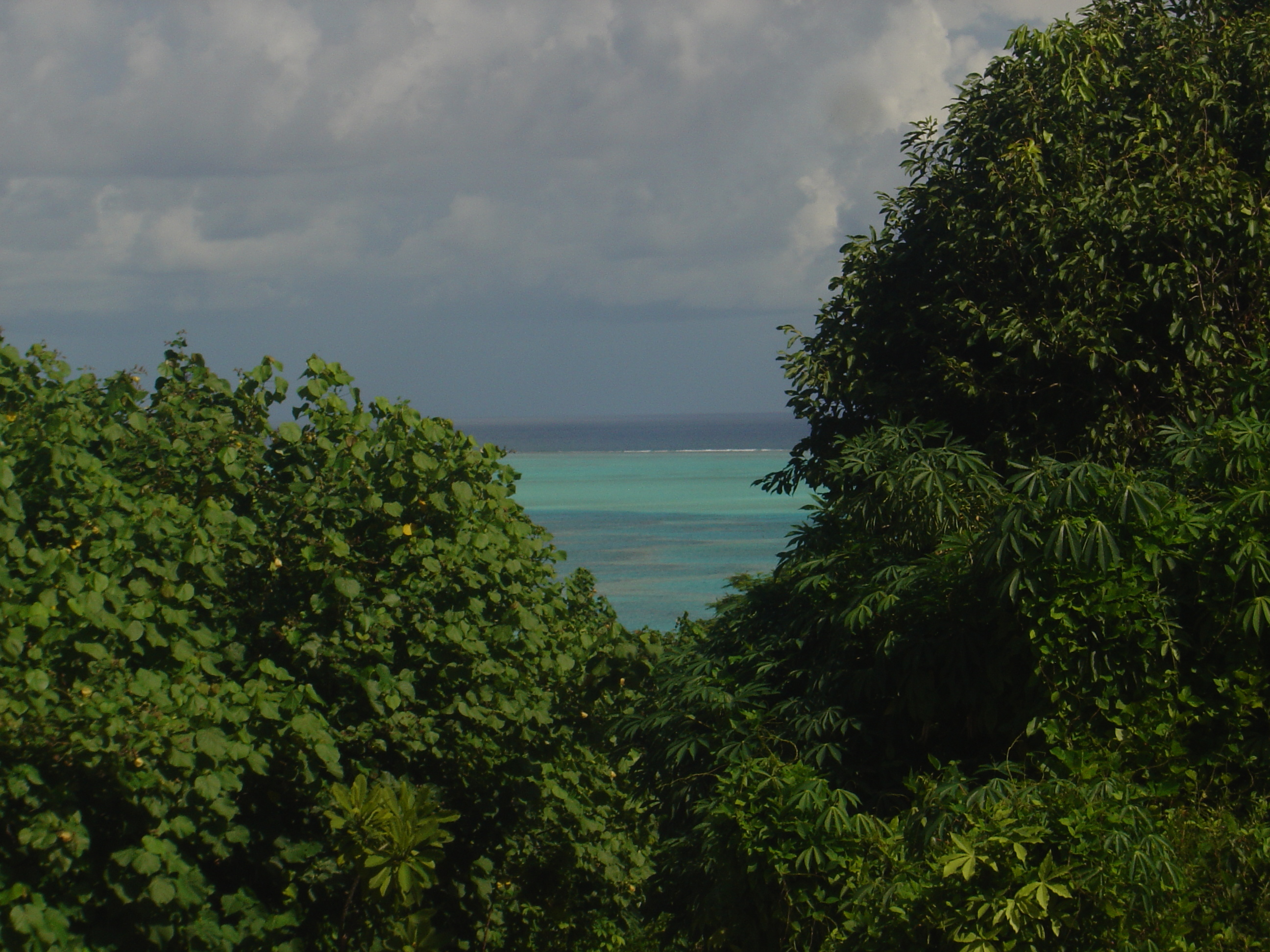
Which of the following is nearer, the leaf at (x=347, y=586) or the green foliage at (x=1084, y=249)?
the leaf at (x=347, y=586)

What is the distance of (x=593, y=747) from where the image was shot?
24.8ft

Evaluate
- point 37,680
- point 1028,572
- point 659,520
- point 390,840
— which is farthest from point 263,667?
point 659,520

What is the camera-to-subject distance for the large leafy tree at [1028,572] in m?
4.45

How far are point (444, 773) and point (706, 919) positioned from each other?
187 centimetres

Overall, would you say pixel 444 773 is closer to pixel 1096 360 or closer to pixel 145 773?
pixel 145 773

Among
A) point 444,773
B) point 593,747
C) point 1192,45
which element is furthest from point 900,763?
point 1192,45

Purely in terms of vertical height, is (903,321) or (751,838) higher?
(903,321)

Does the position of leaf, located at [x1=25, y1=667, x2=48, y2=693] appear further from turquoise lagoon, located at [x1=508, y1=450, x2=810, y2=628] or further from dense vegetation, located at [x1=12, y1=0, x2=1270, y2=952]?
turquoise lagoon, located at [x1=508, y1=450, x2=810, y2=628]

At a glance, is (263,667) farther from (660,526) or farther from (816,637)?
(660,526)

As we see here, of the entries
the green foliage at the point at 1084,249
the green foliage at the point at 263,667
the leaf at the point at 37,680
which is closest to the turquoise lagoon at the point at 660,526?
the green foliage at the point at 1084,249

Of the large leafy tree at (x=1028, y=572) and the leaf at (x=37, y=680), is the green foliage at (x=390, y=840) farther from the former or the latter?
the leaf at (x=37, y=680)

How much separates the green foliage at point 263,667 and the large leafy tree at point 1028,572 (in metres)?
0.97

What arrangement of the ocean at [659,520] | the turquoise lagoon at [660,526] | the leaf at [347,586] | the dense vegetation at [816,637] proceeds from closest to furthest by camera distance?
the dense vegetation at [816,637] → the leaf at [347,586] → the turquoise lagoon at [660,526] → the ocean at [659,520]

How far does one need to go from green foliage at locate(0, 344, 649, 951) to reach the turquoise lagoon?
228 inches
